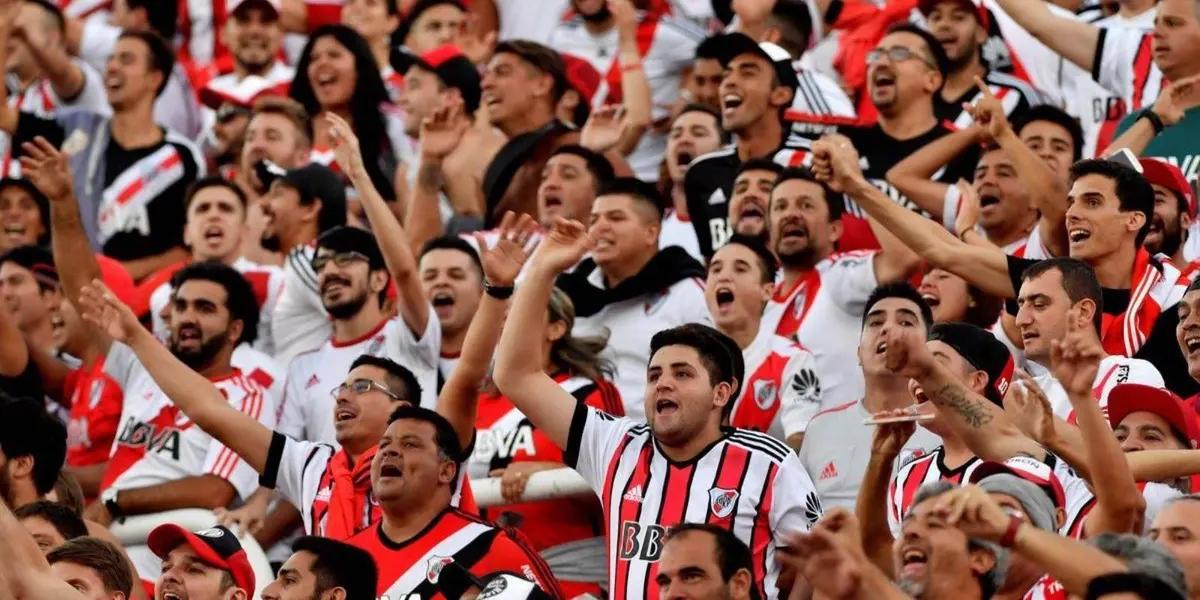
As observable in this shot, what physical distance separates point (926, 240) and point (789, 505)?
1630 mm

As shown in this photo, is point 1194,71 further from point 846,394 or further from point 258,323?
point 258,323

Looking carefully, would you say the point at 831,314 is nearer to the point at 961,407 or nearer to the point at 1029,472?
the point at 961,407

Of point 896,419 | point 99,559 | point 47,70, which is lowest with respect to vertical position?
point 99,559

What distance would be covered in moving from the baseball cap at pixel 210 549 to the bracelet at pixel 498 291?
4.14ft

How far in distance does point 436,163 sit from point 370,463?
2.89 metres

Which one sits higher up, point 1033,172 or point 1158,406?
point 1033,172

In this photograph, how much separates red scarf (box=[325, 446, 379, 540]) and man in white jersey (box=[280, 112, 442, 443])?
1051 mm

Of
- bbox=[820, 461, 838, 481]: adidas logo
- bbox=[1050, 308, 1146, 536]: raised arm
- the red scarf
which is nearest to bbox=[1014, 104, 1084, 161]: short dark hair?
bbox=[820, 461, 838, 481]: adidas logo

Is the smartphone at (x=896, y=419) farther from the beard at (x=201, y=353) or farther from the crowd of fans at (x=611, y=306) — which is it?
the beard at (x=201, y=353)

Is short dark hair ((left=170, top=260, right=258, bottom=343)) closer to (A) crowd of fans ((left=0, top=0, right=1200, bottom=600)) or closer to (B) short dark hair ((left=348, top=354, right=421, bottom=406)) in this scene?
(A) crowd of fans ((left=0, top=0, right=1200, bottom=600))

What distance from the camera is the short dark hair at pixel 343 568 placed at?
29.5ft

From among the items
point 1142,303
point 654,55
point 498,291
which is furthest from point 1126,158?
point 654,55

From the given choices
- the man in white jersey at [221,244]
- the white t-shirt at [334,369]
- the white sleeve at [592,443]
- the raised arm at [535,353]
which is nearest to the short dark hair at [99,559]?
the raised arm at [535,353]

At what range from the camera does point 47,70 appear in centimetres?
1506
